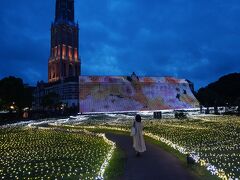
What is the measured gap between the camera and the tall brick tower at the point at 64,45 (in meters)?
154

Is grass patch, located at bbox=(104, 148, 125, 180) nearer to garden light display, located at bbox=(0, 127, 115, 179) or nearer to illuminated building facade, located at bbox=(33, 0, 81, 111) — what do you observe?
garden light display, located at bbox=(0, 127, 115, 179)

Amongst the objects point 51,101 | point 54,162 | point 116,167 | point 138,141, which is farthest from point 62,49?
point 116,167

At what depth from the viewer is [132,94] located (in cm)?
9094

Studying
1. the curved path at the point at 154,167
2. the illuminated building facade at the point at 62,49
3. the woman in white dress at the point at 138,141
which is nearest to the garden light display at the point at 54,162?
the curved path at the point at 154,167

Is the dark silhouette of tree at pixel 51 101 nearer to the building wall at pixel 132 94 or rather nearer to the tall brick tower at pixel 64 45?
the building wall at pixel 132 94

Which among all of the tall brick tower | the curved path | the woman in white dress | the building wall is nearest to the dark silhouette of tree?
the building wall

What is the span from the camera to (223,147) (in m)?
18.9

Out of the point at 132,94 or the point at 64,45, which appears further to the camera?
the point at 64,45

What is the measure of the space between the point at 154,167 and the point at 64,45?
482ft

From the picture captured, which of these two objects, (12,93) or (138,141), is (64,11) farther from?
(138,141)

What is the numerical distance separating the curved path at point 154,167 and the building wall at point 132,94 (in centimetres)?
6548

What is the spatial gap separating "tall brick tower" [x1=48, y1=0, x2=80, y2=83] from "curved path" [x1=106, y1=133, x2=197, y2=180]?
13708 cm

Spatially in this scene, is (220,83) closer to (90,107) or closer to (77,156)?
(90,107)

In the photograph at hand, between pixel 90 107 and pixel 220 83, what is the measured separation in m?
44.4
